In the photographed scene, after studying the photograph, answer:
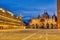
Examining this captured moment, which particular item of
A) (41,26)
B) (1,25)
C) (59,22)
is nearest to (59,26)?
(59,22)

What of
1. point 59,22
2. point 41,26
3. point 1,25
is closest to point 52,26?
point 41,26

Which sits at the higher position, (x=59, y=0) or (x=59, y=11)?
(x=59, y=0)

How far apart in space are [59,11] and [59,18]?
569 centimetres

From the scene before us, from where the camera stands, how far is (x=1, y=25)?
382ft

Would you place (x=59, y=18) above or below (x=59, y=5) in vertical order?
below

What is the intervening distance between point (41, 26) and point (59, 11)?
58.6 metres

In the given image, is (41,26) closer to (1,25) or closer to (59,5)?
(59,5)

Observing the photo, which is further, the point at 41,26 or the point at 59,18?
the point at 41,26

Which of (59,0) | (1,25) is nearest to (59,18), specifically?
(59,0)

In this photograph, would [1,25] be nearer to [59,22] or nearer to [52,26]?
[59,22]

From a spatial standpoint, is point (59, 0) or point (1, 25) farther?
point (59, 0)

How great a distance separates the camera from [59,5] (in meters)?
143

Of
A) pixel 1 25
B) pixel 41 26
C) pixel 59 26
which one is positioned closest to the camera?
pixel 1 25

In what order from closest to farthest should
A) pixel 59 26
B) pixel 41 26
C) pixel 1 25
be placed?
pixel 1 25 < pixel 59 26 < pixel 41 26
